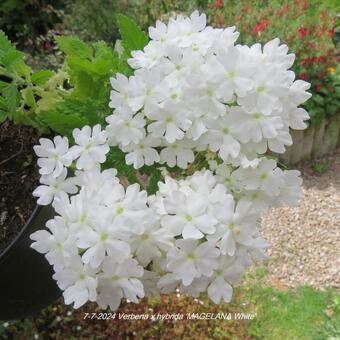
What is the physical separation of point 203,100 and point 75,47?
1.14 ft

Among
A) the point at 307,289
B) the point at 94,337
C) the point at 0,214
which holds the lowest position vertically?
the point at 307,289

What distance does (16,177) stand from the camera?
117 cm

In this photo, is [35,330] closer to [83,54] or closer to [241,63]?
[83,54]

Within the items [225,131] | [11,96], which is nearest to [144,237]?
[225,131]

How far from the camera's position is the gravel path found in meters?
2.59

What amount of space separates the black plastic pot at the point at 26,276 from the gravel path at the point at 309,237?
1.55m

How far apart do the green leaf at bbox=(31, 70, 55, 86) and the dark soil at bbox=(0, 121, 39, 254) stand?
11 cm

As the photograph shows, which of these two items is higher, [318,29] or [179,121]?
[179,121]

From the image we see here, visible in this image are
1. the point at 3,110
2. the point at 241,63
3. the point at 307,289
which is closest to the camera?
the point at 241,63

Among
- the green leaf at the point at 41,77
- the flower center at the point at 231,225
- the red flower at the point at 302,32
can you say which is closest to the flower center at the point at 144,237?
the flower center at the point at 231,225

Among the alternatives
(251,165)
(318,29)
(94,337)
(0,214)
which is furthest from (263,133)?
(318,29)

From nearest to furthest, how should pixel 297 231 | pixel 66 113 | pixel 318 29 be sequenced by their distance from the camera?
pixel 66 113 → pixel 297 231 → pixel 318 29

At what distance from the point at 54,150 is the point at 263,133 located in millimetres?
345

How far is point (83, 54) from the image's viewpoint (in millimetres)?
1082
